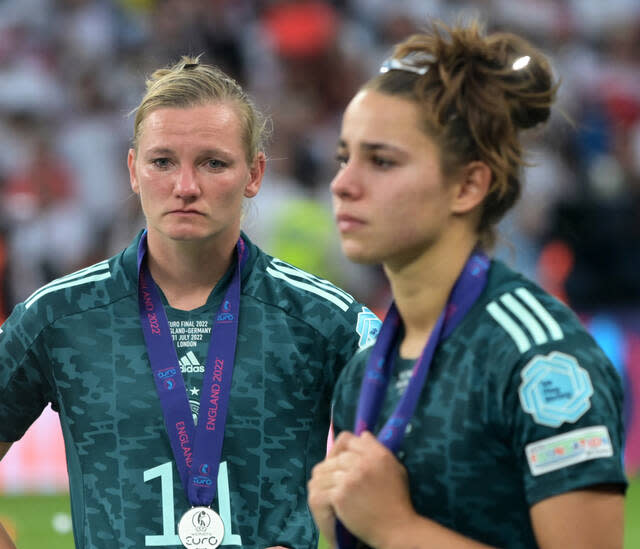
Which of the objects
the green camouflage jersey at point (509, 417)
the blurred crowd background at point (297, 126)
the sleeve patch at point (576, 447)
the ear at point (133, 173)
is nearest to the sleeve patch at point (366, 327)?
the ear at point (133, 173)

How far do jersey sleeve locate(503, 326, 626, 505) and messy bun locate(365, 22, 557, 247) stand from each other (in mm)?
414

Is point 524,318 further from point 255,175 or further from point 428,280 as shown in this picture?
point 255,175

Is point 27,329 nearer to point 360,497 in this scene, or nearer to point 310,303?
point 310,303

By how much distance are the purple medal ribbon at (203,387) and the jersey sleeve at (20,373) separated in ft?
1.11

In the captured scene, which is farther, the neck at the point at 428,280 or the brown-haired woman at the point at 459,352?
the neck at the point at 428,280

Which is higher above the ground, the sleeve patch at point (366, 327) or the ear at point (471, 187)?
the sleeve patch at point (366, 327)

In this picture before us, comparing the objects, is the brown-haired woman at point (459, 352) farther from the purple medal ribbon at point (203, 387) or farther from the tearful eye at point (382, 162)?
the purple medal ribbon at point (203, 387)

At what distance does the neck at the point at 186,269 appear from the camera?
3.83 meters

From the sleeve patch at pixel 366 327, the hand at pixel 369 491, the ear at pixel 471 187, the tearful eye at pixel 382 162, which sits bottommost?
the hand at pixel 369 491

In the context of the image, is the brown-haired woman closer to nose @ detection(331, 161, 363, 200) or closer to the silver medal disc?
nose @ detection(331, 161, 363, 200)

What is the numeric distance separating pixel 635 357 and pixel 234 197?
6191 millimetres

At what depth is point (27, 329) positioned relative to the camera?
3.81 metres

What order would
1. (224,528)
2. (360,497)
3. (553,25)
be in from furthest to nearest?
1. (553,25)
2. (224,528)
3. (360,497)

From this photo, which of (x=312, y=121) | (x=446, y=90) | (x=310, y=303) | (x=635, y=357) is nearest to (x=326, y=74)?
(x=312, y=121)
